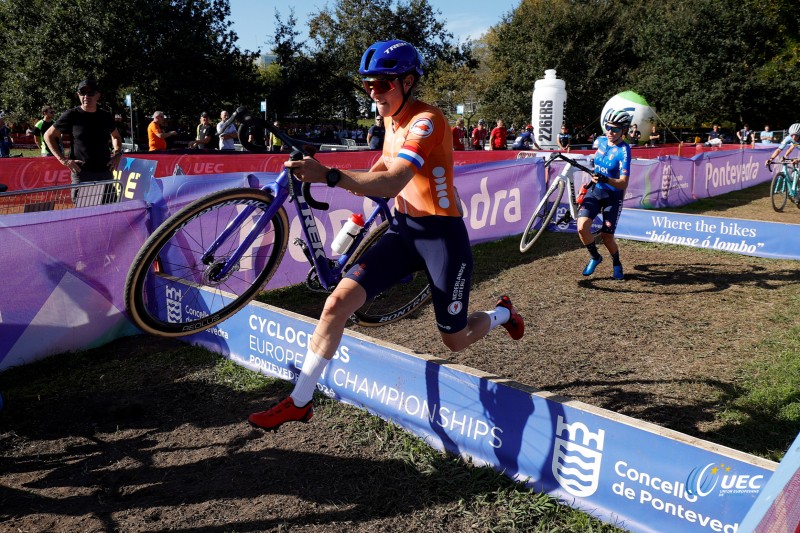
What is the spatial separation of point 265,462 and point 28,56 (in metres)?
40.8

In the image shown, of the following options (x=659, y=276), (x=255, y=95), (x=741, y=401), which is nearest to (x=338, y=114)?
(x=255, y=95)

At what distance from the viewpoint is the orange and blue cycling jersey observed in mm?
3463

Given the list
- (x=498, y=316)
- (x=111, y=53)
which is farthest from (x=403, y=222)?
(x=111, y=53)

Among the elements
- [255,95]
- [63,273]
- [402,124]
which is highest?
[255,95]

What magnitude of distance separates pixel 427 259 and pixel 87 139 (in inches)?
241

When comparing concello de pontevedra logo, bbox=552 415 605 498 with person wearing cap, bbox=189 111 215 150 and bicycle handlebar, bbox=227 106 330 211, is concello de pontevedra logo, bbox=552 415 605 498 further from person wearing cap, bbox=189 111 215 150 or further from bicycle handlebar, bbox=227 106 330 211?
person wearing cap, bbox=189 111 215 150

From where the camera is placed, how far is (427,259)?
379cm

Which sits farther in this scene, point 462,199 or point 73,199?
point 462,199

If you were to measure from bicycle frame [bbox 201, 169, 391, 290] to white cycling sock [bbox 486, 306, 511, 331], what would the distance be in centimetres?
120

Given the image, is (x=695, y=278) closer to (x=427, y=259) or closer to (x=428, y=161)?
(x=427, y=259)

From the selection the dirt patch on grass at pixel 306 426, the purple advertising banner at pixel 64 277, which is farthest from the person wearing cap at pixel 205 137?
the purple advertising banner at pixel 64 277

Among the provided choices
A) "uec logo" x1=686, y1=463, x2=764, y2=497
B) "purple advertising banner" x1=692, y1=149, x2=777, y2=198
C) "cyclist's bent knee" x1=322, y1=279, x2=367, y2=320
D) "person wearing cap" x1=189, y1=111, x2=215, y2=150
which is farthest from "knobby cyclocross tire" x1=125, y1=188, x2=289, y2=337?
"purple advertising banner" x1=692, y1=149, x2=777, y2=198

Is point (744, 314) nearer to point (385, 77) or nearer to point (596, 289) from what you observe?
point (596, 289)

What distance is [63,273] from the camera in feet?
18.9
